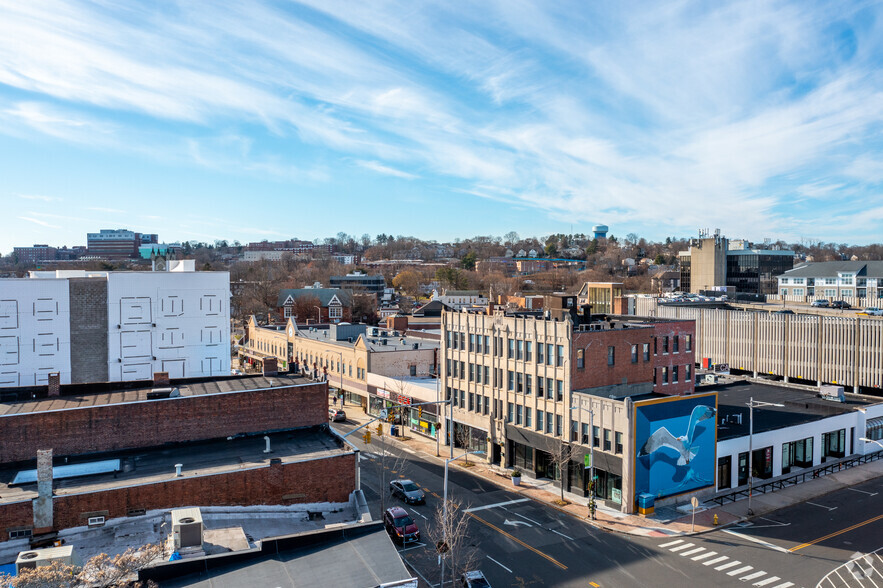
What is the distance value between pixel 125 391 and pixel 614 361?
113ft

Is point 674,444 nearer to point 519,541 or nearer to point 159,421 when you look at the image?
point 519,541

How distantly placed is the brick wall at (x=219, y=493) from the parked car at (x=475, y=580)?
8.17 meters

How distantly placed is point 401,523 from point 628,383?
22221mm

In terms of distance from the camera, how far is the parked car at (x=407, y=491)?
4162 cm

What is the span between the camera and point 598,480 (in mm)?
42531

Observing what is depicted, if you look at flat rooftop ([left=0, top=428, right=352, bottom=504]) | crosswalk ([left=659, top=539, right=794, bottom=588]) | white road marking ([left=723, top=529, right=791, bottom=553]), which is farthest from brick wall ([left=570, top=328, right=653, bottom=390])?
flat rooftop ([left=0, top=428, right=352, bottom=504])

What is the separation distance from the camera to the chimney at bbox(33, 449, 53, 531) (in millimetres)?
27000

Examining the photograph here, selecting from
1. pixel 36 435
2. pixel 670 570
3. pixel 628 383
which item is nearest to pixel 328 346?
pixel 628 383

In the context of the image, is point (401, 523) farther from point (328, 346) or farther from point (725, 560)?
point (328, 346)

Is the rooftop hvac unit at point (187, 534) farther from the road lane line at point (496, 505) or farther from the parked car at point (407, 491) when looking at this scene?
the road lane line at point (496, 505)

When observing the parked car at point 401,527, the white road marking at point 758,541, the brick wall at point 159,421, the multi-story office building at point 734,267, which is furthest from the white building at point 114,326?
the multi-story office building at point 734,267

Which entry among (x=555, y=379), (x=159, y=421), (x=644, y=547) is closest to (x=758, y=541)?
(x=644, y=547)

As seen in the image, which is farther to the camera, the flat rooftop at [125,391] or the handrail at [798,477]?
the handrail at [798,477]

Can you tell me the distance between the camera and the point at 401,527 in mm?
35406
